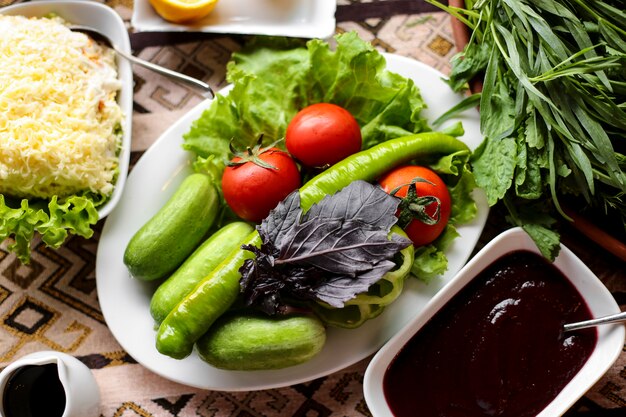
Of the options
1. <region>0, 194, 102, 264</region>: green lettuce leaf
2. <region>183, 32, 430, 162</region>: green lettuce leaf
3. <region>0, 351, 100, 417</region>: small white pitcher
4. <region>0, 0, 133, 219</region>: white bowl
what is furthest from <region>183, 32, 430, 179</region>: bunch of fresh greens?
<region>0, 351, 100, 417</region>: small white pitcher

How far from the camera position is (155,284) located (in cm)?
206

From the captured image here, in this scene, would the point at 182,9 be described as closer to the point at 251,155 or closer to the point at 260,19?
the point at 260,19

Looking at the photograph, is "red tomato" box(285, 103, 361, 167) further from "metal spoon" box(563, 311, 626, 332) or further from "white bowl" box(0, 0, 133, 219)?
"metal spoon" box(563, 311, 626, 332)

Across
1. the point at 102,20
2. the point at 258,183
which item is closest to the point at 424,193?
the point at 258,183

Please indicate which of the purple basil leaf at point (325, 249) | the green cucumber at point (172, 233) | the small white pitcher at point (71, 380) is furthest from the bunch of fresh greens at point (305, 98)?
the small white pitcher at point (71, 380)

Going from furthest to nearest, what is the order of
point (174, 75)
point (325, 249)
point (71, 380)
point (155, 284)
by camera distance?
point (174, 75) < point (155, 284) < point (71, 380) < point (325, 249)

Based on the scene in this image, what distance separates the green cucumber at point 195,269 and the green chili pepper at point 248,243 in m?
0.06

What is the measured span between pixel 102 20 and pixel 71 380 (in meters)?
1.15

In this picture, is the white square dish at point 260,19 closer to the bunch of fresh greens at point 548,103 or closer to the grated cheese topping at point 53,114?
the grated cheese topping at point 53,114

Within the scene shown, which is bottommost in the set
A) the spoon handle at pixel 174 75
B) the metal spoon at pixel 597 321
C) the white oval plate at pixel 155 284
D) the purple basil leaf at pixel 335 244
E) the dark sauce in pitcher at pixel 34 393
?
the dark sauce in pitcher at pixel 34 393

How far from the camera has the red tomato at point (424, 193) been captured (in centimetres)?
191

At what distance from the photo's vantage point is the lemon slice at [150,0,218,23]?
6.89ft

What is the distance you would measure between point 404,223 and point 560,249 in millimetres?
452

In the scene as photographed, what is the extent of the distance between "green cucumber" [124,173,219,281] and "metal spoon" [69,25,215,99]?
32 centimetres
